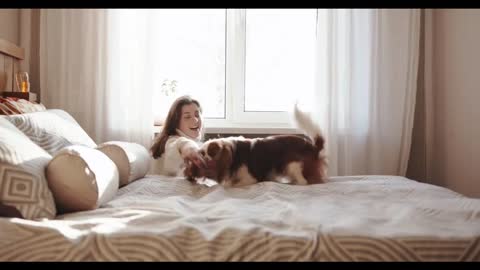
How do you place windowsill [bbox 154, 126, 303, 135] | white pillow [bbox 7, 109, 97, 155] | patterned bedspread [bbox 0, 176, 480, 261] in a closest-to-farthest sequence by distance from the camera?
patterned bedspread [bbox 0, 176, 480, 261] < white pillow [bbox 7, 109, 97, 155] < windowsill [bbox 154, 126, 303, 135]

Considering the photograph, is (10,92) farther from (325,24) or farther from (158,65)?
(325,24)

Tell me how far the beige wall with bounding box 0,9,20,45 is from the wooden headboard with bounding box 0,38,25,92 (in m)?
0.25

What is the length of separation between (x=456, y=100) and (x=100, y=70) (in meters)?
2.07

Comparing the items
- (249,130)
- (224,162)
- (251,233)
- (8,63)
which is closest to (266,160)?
(224,162)

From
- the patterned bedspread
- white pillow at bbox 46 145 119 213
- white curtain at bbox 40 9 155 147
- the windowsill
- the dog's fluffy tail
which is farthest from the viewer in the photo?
the windowsill

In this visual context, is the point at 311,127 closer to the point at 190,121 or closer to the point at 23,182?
the point at 190,121

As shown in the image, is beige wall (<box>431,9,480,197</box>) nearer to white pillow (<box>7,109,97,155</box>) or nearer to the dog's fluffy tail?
the dog's fluffy tail

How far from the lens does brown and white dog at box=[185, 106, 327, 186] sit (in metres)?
1.80

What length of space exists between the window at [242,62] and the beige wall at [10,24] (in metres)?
0.89

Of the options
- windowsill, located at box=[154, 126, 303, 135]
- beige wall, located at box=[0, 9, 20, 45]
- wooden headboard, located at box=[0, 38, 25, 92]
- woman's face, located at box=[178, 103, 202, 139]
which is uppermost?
beige wall, located at box=[0, 9, 20, 45]

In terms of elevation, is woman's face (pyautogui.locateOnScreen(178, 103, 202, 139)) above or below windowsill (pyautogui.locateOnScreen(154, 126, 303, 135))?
above

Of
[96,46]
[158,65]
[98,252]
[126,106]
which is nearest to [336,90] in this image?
[158,65]

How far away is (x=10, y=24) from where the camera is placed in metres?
2.80

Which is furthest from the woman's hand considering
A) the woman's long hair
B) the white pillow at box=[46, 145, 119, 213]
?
the white pillow at box=[46, 145, 119, 213]
